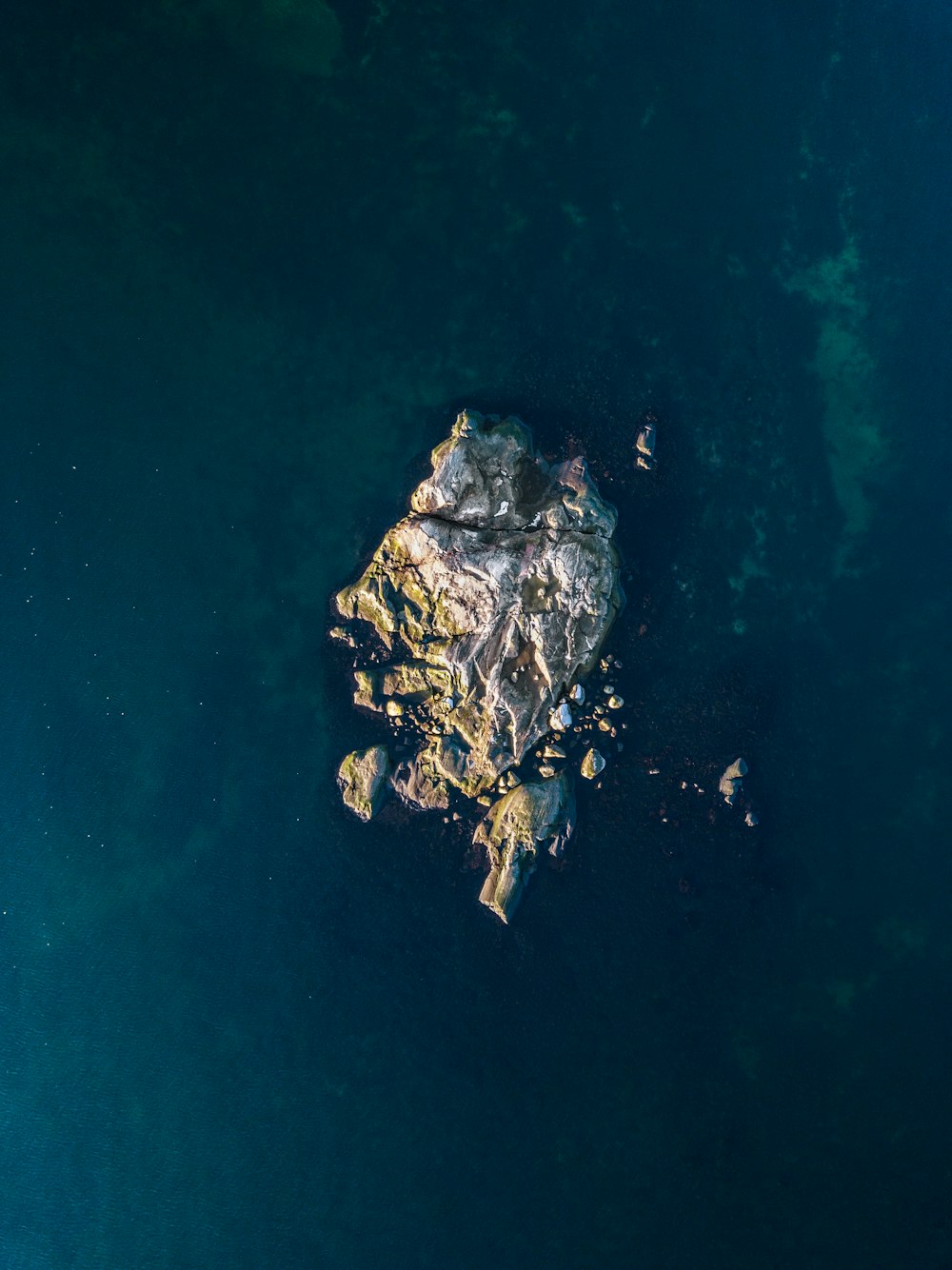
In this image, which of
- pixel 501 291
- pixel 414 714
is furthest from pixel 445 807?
pixel 501 291

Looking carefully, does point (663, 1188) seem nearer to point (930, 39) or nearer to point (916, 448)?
point (916, 448)

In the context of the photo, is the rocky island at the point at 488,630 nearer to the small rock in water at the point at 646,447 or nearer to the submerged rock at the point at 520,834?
the submerged rock at the point at 520,834

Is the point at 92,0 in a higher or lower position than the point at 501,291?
higher

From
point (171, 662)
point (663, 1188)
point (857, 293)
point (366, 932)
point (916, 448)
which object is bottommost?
point (663, 1188)

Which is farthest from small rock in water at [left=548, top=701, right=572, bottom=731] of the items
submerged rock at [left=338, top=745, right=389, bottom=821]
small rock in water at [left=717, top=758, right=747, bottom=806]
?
submerged rock at [left=338, top=745, right=389, bottom=821]

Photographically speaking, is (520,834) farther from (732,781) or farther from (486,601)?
(486,601)
